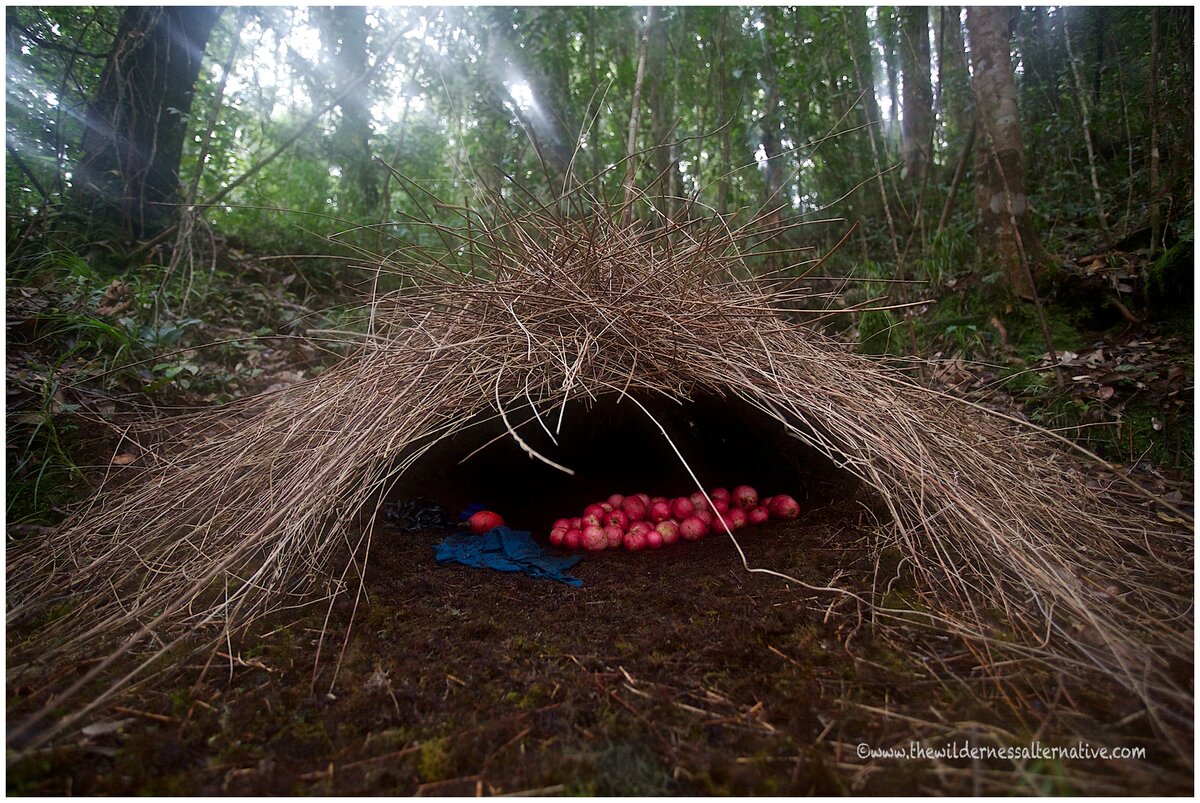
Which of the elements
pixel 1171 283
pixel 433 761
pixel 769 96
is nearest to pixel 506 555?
pixel 433 761

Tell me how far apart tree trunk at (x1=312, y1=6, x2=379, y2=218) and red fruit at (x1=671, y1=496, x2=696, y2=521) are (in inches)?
212

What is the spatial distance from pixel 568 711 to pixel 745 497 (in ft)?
5.41

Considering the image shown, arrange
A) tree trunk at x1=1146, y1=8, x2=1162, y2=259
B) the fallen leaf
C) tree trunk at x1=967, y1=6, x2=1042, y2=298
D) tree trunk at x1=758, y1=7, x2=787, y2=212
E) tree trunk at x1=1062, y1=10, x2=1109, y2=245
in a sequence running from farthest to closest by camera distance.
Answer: tree trunk at x1=758, y1=7, x2=787, y2=212, tree trunk at x1=1062, y1=10, x2=1109, y2=245, tree trunk at x1=967, y1=6, x2=1042, y2=298, tree trunk at x1=1146, y1=8, x2=1162, y2=259, the fallen leaf

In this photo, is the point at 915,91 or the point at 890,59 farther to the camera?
the point at 890,59

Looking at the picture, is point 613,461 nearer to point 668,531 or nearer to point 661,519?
point 661,519

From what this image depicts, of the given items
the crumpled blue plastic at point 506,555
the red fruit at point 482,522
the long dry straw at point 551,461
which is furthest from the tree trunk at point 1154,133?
the red fruit at point 482,522

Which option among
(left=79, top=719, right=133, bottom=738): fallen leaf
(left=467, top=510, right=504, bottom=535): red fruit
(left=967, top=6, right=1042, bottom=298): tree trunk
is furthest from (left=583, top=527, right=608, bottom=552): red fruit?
(left=967, top=6, right=1042, bottom=298): tree trunk

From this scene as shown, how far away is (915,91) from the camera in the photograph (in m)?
6.75

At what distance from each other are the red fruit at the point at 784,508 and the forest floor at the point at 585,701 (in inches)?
Result: 9.1

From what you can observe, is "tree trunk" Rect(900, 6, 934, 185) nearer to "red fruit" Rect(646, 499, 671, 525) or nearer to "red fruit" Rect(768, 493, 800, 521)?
"red fruit" Rect(768, 493, 800, 521)

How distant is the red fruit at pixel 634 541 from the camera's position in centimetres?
264

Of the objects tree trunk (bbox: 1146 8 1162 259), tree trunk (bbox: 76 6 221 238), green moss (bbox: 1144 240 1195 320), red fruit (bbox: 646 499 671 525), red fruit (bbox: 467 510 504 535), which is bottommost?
red fruit (bbox: 646 499 671 525)

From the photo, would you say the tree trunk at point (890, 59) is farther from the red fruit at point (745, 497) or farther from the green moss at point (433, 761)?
the green moss at point (433, 761)

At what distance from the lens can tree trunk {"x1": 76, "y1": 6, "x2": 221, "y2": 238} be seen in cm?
426
